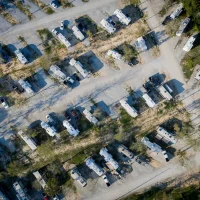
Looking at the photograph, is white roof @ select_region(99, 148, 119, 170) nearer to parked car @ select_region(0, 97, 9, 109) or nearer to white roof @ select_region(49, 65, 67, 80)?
white roof @ select_region(49, 65, 67, 80)

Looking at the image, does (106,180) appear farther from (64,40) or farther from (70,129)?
(64,40)

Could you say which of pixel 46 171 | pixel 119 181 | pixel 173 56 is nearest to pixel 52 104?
pixel 46 171

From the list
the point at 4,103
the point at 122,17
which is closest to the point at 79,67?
the point at 122,17

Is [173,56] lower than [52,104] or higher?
lower

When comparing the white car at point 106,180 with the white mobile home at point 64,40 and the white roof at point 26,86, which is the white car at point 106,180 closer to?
the white roof at point 26,86

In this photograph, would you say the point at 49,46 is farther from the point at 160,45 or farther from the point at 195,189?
the point at 195,189

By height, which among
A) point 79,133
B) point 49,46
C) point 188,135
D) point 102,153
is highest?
point 49,46

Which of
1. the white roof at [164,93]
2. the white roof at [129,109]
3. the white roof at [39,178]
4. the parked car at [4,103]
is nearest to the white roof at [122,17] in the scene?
the white roof at [164,93]
